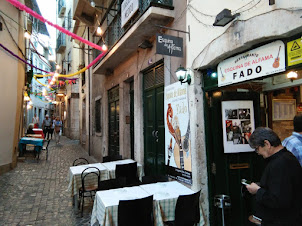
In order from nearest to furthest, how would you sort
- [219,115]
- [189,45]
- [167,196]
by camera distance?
[167,196], [219,115], [189,45]

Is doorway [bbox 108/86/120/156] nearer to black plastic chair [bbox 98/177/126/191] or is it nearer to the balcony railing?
the balcony railing

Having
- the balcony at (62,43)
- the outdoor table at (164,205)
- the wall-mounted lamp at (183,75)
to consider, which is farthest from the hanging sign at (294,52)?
the balcony at (62,43)

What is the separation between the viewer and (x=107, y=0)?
10.6 meters

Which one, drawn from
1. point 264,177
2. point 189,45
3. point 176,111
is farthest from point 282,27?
point 176,111

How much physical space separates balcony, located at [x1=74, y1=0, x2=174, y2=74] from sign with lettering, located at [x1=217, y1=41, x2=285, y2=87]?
226cm

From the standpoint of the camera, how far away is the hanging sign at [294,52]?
2.70m

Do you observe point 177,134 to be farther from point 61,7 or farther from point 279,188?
point 61,7

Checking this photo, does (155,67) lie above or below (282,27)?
above

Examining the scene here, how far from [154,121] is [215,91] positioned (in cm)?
239

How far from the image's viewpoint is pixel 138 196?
3.74m

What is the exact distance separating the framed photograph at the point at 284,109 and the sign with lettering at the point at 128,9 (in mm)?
4351

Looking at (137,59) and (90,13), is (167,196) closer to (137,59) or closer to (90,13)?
(137,59)

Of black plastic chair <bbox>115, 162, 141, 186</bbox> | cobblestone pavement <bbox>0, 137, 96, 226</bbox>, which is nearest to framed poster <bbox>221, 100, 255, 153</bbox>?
black plastic chair <bbox>115, 162, 141, 186</bbox>

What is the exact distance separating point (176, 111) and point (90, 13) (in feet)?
33.5
